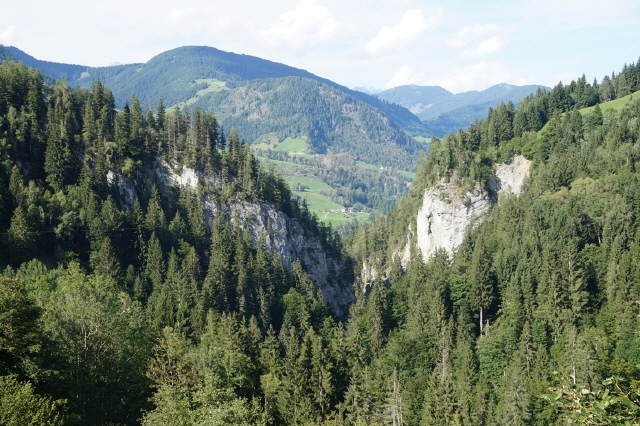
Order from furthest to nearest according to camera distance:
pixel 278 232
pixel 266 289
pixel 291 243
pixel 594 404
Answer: pixel 291 243
pixel 278 232
pixel 266 289
pixel 594 404

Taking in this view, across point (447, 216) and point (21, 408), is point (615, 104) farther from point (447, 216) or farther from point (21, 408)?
point (21, 408)

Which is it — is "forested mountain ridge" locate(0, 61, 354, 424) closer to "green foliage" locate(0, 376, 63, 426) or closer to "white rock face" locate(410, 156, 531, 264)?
"green foliage" locate(0, 376, 63, 426)

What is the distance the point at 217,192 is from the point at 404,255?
228ft

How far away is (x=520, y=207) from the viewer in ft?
333

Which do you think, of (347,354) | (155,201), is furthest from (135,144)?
(347,354)

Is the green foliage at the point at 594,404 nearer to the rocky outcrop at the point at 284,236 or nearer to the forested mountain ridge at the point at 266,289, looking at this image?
the forested mountain ridge at the point at 266,289

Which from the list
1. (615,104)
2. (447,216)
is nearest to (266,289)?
(447,216)

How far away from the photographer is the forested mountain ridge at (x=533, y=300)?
5812cm

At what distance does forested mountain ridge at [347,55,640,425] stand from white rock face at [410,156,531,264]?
6543 millimetres

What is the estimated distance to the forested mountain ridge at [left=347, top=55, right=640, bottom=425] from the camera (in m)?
58.1

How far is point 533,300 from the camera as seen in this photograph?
A: 75625 millimetres

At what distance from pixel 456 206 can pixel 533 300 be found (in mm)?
65610

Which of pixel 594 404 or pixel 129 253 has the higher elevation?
pixel 594 404

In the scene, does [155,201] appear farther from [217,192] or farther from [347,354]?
[347,354]
